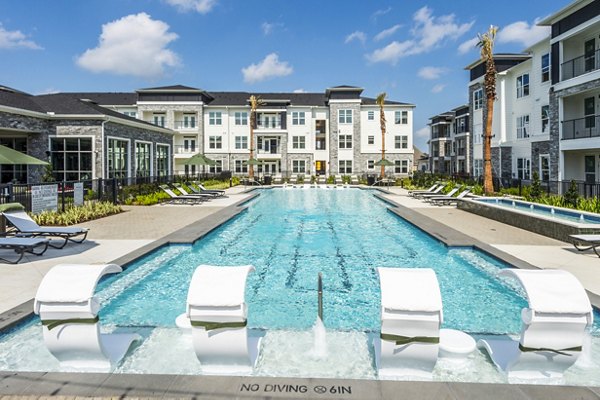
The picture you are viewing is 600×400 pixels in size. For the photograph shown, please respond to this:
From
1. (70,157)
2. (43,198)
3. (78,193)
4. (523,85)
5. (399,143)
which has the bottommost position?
(43,198)

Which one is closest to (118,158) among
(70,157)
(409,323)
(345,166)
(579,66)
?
(70,157)

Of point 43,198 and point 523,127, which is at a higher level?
point 523,127

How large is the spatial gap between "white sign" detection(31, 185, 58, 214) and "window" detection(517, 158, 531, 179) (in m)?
28.9

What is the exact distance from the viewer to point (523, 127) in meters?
32.4

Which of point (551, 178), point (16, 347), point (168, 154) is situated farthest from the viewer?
point (168, 154)

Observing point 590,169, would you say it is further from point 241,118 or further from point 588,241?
point 241,118

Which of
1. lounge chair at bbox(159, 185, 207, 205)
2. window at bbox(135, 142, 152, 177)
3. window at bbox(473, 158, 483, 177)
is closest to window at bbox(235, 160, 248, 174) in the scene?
window at bbox(135, 142, 152, 177)

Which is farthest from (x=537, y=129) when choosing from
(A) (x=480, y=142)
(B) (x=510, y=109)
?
(A) (x=480, y=142)

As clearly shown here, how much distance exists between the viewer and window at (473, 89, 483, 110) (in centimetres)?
3775

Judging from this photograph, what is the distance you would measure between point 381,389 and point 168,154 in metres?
36.5

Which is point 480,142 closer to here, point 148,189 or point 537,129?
point 537,129

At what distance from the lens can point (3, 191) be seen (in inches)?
550

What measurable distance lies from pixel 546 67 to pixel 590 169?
739cm

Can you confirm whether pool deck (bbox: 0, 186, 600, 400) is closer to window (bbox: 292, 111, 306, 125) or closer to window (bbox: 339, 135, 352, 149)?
window (bbox: 339, 135, 352, 149)
